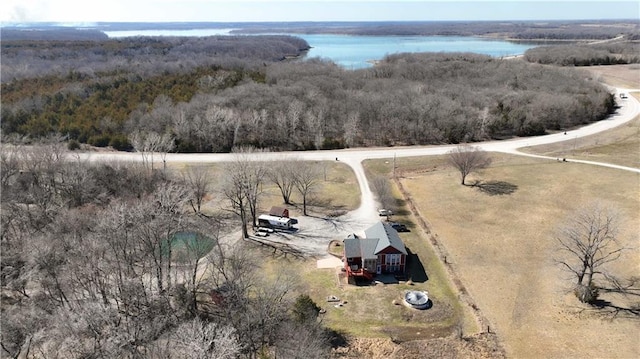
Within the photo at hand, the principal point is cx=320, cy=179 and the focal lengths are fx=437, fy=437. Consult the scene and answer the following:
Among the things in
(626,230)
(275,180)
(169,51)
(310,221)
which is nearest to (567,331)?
(626,230)

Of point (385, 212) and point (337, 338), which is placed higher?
point (385, 212)

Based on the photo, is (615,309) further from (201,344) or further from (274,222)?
(274,222)

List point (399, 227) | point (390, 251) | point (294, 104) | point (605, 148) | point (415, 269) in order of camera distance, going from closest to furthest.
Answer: point (390, 251)
point (415, 269)
point (399, 227)
point (605, 148)
point (294, 104)

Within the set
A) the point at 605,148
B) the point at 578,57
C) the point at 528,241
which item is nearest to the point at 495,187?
the point at 528,241

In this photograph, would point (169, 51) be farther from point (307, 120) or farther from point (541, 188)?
point (541, 188)

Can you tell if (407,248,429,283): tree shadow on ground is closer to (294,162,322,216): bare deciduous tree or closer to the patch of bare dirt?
the patch of bare dirt
